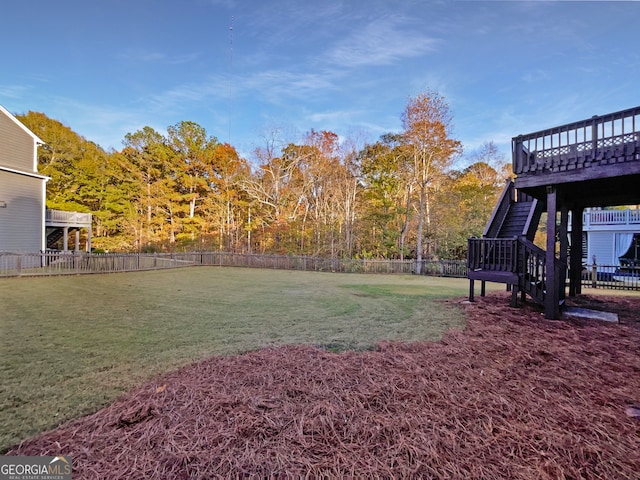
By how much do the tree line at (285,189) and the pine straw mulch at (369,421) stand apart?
14.1 metres

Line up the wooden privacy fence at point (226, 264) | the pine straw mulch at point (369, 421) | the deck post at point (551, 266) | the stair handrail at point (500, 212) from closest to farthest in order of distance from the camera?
1. the pine straw mulch at point (369, 421)
2. the deck post at point (551, 266)
3. the stair handrail at point (500, 212)
4. the wooden privacy fence at point (226, 264)

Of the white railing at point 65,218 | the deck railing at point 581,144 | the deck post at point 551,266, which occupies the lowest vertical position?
the deck post at point 551,266

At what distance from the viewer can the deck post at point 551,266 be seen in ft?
17.5

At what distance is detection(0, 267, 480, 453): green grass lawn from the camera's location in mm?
2463

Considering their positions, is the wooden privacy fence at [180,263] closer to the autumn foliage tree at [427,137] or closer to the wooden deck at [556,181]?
the autumn foliage tree at [427,137]

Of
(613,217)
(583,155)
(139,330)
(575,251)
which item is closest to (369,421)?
(139,330)

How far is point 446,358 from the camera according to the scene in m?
3.22

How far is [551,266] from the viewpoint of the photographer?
5.34m

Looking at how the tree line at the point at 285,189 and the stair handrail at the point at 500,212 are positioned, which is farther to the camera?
the tree line at the point at 285,189

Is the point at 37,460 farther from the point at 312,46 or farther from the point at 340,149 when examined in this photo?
the point at 340,149

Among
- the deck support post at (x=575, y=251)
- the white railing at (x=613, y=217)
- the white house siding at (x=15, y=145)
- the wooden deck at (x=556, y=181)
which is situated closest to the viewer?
the wooden deck at (x=556, y=181)

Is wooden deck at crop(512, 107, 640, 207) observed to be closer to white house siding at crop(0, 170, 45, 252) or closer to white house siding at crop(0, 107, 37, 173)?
white house siding at crop(0, 170, 45, 252)

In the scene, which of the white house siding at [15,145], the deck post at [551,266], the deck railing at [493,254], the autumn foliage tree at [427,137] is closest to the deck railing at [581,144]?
the deck post at [551,266]

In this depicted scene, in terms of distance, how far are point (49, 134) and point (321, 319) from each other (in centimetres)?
2769
